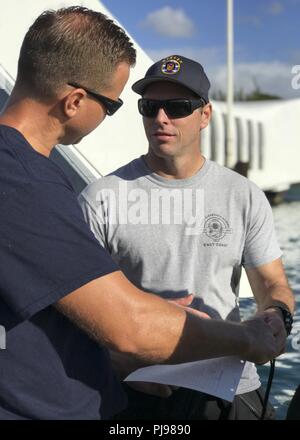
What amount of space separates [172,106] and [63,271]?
4.30 ft

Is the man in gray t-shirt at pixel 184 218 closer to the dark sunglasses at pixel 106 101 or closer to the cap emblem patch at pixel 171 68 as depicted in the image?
the cap emblem patch at pixel 171 68

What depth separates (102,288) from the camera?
1.45 meters

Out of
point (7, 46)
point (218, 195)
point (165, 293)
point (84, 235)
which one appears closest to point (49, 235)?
point (84, 235)

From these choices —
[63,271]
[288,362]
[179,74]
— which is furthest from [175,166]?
[288,362]

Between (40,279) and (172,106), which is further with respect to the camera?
(172,106)

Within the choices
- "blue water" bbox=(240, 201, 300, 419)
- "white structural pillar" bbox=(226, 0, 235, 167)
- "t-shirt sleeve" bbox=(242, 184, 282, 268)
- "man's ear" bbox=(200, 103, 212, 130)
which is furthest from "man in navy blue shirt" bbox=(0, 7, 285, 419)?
"white structural pillar" bbox=(226, 0, 235, 167)

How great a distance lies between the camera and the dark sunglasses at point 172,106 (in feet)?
8.54

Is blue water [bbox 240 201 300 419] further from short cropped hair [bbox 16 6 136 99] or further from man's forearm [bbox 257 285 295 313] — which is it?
short cropped hair [bbox 16 6 136 99]

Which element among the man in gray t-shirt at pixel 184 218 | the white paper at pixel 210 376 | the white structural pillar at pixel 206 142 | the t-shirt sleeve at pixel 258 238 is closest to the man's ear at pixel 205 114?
the man in gray t-shirt at pixel 184 218

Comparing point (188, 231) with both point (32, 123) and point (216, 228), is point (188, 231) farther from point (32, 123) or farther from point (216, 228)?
point (32, 123)

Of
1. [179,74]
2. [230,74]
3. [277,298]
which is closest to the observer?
[277,298]

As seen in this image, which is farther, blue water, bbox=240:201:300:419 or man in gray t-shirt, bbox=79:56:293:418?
blue water, bbox=240:201:300:419

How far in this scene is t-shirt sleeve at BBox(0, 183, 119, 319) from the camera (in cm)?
141

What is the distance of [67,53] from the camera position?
5.11 ft
